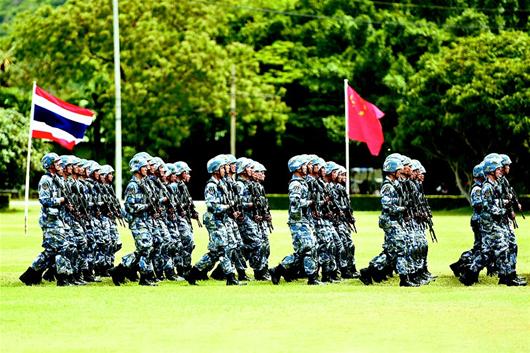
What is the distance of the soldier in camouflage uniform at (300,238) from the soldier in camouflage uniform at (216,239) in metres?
0.70

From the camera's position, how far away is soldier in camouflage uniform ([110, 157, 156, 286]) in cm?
2117

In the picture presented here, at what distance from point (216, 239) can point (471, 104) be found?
1274 inches

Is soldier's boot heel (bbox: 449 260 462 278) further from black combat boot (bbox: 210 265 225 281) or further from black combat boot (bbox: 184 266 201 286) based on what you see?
black combat boot (bbox: 184 266 201 286)

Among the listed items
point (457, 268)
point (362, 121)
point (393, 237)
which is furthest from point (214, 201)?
point (362, 121)

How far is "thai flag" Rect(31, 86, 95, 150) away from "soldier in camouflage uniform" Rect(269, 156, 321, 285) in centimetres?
1326

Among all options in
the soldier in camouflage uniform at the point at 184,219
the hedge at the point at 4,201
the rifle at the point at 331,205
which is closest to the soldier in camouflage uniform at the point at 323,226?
the rifle at the point at 331,205

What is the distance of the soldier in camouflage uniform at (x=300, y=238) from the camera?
2103 cm

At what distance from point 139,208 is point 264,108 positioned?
4247 cm

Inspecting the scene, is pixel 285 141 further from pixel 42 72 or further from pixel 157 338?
pixel 157 338

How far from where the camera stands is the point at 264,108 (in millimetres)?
Result: 63531

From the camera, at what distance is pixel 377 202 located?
59.2 m

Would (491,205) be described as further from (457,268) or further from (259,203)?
(259,203)

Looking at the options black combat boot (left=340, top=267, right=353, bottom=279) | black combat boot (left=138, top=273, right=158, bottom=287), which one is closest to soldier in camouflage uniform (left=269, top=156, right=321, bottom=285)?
black combat boot (left=340, top=267, right=353, bottom=279)

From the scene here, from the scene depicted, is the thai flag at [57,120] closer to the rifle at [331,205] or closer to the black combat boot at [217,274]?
the black combat boot at [217,274]
